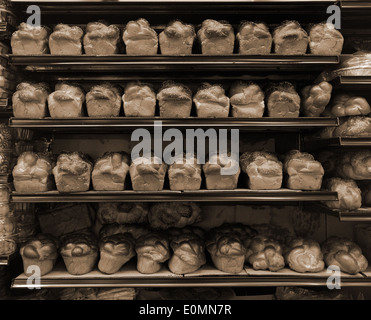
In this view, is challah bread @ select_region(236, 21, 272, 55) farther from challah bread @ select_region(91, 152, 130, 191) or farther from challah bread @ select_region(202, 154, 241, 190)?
challah bread @ select_region(91, 152, 130, 191)

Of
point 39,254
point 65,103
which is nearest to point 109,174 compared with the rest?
point 65,103

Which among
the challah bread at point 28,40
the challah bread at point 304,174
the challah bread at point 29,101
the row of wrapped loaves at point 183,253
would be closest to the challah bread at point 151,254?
the row of wrapped loaves at point 183,253

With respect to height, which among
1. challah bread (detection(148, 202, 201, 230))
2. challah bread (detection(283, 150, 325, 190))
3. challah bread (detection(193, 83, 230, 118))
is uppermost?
challah bread (detection(193, 83, 230, 118))

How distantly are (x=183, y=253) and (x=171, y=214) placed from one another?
419mm

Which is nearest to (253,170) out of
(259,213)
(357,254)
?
(259,213)

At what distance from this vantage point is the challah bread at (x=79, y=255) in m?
2.09

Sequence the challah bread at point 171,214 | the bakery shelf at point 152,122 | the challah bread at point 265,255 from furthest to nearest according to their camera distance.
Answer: the challah bread at point 171,214 → the challah bread at point 265,255 → the bakery shelf at point 152,122

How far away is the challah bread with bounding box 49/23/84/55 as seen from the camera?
2131 mm

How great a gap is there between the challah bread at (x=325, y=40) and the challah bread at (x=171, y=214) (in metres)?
1.48

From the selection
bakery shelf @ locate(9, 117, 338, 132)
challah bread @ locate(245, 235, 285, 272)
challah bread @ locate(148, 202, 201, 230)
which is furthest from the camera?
challah bread @ locate(148, 202, 201, 230)

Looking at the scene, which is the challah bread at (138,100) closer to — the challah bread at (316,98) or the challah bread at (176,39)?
the challah bread at (176,39)

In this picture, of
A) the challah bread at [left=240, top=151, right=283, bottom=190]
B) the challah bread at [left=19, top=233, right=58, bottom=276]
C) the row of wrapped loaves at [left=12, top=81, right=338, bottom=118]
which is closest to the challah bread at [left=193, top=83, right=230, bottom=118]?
the row of wrapped loaves at [left=12, top=81, right=338, bottom=118]

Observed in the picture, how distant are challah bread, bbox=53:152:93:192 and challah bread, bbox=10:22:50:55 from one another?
0.79 metres

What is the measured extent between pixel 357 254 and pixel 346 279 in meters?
0.21
